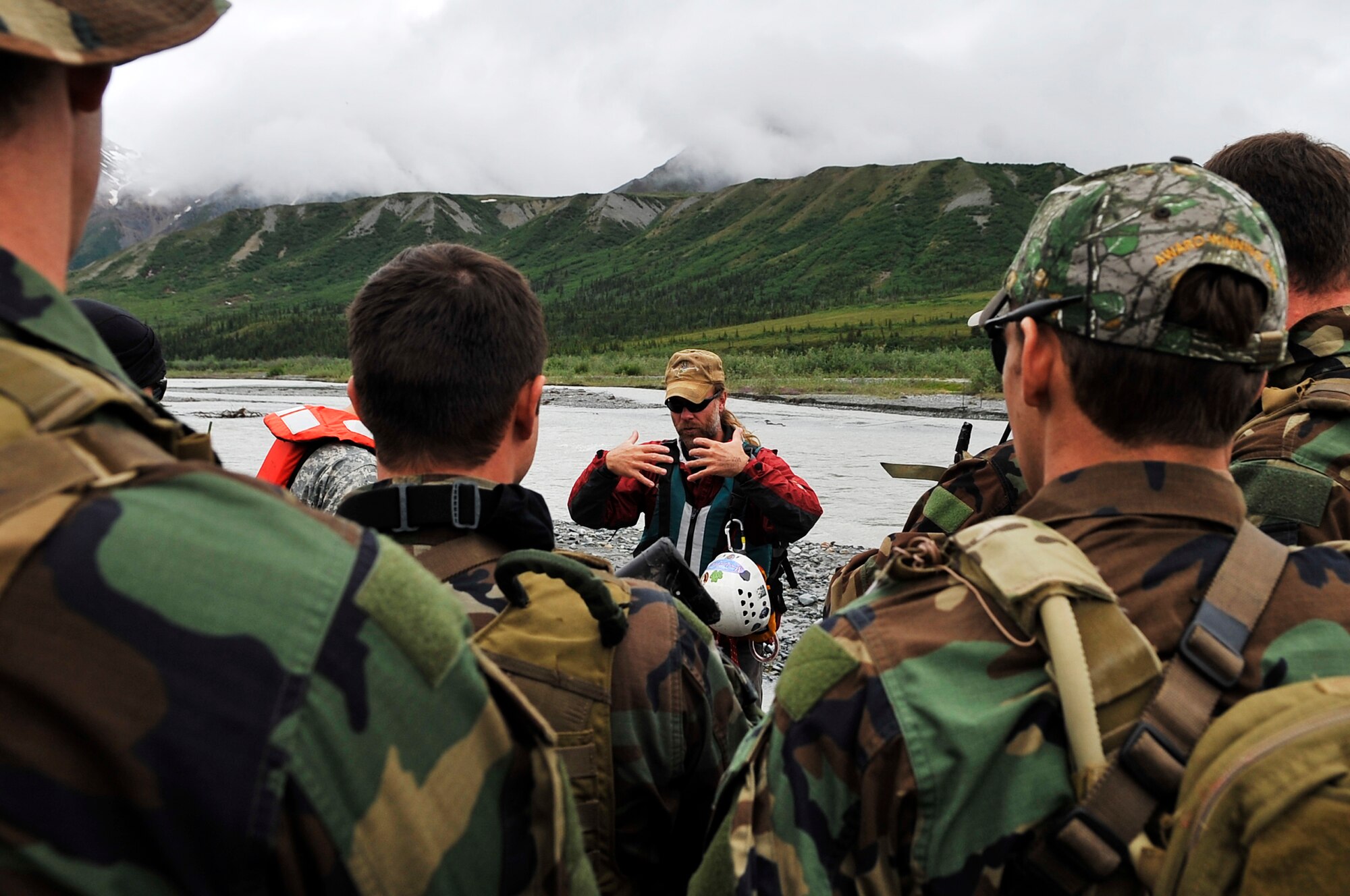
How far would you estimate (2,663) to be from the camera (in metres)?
0.77

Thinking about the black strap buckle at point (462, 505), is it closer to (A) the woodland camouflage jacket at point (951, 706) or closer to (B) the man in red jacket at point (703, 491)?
(A) the woodland camouflage jacket at point (951, 706)

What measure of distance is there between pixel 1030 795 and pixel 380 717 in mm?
1005

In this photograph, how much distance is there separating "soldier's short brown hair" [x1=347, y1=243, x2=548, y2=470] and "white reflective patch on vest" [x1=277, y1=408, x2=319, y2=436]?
1.17 meters

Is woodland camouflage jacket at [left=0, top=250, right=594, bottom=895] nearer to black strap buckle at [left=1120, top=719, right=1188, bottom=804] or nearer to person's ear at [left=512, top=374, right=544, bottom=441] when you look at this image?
black strap buckle at [left=1120, top=719, right=1188, bottom=804]

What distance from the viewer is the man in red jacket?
474 cm

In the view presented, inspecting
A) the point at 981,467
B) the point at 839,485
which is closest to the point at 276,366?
the point at 839,485

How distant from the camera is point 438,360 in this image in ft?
7.00

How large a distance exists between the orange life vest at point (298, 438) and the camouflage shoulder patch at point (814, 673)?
2166 mm

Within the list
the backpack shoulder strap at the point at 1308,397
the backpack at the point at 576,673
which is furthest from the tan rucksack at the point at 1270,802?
the backpack shoulder strap at the point at 1308,397

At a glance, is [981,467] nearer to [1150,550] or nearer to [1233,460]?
[1233,460]

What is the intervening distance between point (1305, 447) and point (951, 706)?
168 centimetres

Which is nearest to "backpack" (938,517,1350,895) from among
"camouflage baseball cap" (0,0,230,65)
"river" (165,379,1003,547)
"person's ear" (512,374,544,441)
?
"person's ear" (512,374,544,441)

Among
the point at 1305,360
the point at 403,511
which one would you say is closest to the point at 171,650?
the point at 403,511

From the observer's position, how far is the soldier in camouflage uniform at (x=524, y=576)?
188cm
